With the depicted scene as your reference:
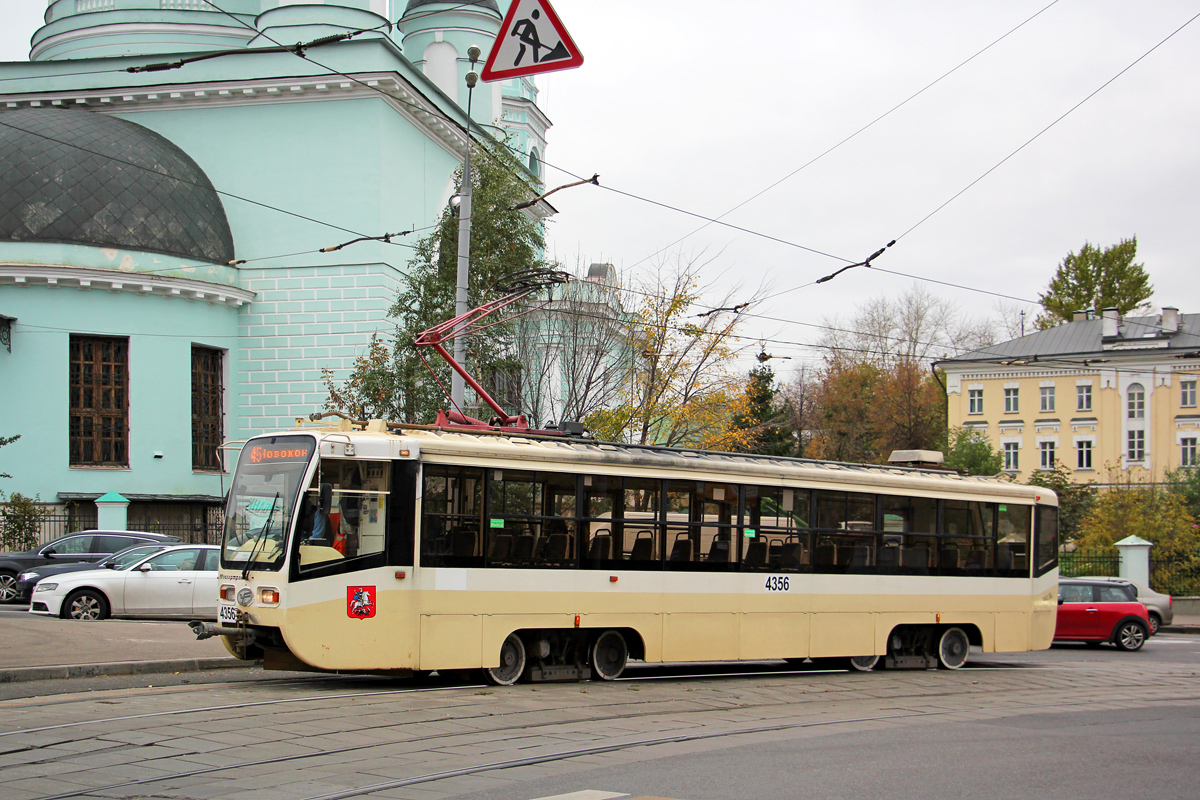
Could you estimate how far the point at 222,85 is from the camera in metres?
34.2

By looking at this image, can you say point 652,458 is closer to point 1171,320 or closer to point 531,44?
point 531,44

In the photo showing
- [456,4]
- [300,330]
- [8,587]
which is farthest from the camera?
[456,4]

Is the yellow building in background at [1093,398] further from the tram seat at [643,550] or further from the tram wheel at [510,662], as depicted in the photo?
the tram wheel at [510,662]

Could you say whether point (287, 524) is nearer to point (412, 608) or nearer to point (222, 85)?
point (412, 608)

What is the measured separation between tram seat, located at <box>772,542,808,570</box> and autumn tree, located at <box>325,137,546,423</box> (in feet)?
29.7

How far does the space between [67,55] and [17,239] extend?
10.7 m

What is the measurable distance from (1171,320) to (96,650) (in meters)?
60.2

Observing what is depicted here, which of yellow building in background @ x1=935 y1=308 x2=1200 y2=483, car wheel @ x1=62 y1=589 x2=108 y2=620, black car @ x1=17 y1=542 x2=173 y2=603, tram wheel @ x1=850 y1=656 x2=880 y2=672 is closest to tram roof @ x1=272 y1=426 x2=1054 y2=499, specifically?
tram wheel @ x1=850 y1=656 x2=880 y2=672

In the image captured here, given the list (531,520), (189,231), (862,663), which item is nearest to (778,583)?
(862,663)

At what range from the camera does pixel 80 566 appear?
22516 mm

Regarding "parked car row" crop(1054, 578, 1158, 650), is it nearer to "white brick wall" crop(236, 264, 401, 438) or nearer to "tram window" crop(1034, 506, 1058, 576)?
"tram window" crop(1034, 506, 1058, 576)

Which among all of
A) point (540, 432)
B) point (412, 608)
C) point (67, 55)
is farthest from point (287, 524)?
point (67, 55)

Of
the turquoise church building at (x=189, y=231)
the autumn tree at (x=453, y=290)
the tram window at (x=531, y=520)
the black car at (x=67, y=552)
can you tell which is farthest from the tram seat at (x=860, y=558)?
the turquoise church building at (x=189, y=231)

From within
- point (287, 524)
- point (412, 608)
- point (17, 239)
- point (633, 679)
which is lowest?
point (633, 679)
